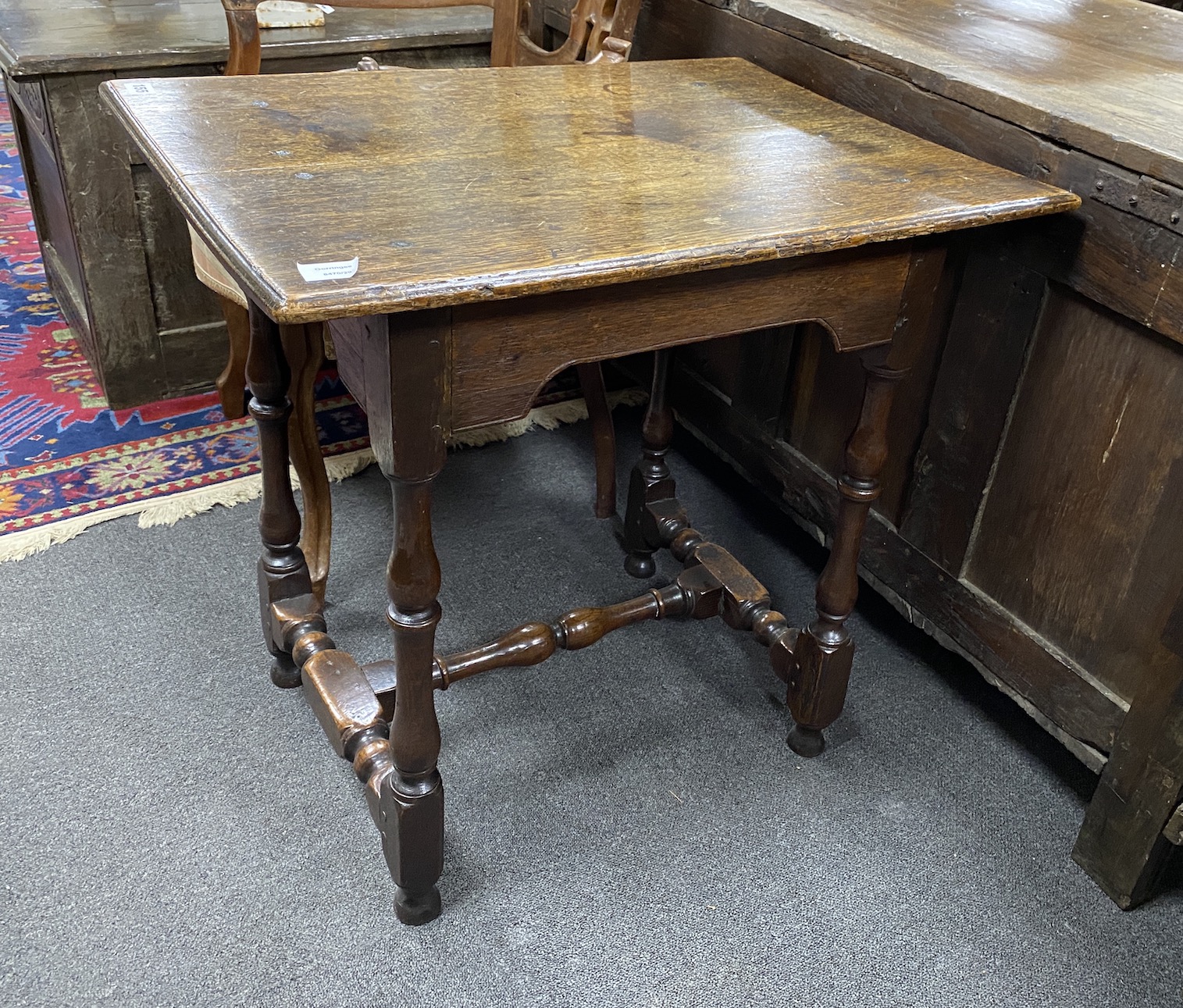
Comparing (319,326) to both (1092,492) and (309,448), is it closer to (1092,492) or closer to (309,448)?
(309,448)

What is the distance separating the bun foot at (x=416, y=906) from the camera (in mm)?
1397

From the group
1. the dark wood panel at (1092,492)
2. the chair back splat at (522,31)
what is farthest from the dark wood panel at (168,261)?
the dark wood panel at (1092,492)

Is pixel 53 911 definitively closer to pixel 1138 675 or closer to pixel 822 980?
pixel 822 980

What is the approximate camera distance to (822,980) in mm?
1372

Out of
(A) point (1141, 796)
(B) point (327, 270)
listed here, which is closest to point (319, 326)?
(B) point (327, 270)

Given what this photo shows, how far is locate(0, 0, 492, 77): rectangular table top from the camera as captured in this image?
2.17m

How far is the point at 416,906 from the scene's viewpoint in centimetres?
140

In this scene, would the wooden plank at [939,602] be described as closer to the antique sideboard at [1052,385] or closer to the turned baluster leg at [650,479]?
the antique sideboard at [1052,385]

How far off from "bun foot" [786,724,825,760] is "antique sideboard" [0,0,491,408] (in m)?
1.61

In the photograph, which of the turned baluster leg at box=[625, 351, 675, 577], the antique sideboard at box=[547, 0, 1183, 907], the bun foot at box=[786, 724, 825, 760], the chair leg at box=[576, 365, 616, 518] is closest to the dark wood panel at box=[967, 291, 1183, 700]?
the antique sideboard at box=[547, 0, 1183, 907]

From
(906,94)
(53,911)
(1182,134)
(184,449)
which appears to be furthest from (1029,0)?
(53,911)

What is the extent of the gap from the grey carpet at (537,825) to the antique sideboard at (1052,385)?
0.15 m

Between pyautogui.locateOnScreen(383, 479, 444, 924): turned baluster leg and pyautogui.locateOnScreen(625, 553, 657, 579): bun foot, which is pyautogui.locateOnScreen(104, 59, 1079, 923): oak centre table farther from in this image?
pyautogui.locateOnScreen(625, 553, 657, 579): bun foot

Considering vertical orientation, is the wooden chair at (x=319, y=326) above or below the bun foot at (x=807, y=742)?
above
